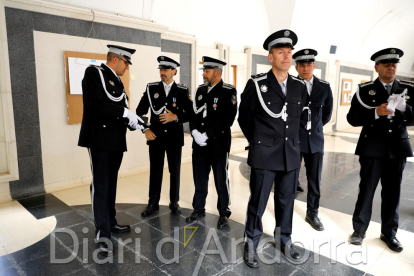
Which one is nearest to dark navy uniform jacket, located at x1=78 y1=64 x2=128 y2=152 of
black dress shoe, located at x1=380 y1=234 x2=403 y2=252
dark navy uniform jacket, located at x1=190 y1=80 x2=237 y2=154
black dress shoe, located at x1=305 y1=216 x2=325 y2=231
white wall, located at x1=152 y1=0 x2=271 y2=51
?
dark navy uniform jacket, located at x1=190 y1=80 x2=237 y2=154

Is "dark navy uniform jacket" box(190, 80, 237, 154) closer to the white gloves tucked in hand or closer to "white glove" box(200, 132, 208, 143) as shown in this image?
"white glove" box(200, 132, 208, 143)

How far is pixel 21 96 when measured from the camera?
4.41 meters

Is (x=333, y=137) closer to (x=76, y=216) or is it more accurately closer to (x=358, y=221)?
(x=358, y=221)

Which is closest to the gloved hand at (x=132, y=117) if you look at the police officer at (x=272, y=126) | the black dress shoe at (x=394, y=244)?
the police officer at (x=272, y=126)

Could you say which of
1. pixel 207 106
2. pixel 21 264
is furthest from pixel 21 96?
pixel 207 106

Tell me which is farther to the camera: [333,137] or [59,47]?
[333,137]

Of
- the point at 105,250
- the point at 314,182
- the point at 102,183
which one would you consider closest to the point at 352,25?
the point at 314,182

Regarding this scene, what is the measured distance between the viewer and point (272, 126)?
2623 mm

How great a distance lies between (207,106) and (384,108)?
5.65 ft

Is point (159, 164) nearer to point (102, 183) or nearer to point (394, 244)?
point (102, 183)

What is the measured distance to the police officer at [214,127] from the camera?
333cm

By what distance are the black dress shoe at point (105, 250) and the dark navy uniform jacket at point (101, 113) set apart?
934 mm

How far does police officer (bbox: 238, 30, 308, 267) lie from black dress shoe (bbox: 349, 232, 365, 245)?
715mm

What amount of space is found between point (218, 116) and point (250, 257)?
148cm
